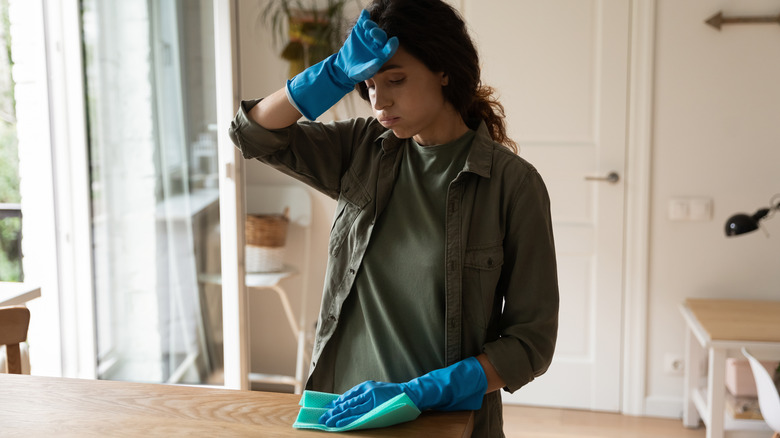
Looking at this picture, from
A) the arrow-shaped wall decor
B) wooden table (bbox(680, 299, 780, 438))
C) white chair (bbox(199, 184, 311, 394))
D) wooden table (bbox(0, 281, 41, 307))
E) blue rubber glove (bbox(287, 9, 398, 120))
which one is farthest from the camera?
white chair (bbox(199, 184, 311, 394))

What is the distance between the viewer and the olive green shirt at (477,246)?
1236 millimetres

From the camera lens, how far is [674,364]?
10.5 ft

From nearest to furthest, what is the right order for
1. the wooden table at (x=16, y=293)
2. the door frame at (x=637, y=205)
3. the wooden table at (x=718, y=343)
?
the wooden table at (x=16, y=293)
the wooden table at (x=718, y=343)
the door frame at (x=637, y=205)

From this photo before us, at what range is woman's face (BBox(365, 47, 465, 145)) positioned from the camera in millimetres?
1252

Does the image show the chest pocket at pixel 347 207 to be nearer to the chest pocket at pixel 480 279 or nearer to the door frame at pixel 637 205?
the chest pocket at pixel 480 279

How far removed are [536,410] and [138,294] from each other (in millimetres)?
1685

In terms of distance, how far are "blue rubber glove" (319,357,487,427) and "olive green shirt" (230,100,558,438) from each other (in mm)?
50

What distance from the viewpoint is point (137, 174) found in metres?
3.06

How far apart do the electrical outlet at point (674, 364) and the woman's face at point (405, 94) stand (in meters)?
→ 2.28

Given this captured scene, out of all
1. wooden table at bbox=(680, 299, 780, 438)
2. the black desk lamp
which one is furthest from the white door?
the black desk lamp

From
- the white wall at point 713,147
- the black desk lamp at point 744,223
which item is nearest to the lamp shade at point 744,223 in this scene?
the black desk lamp at point 744,223

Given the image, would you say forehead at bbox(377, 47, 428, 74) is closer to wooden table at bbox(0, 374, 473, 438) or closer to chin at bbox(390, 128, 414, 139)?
chin at bbox(390, 128, 414, 139)

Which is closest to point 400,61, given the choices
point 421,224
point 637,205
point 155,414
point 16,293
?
point 421,224

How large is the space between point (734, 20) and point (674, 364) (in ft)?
4.45
